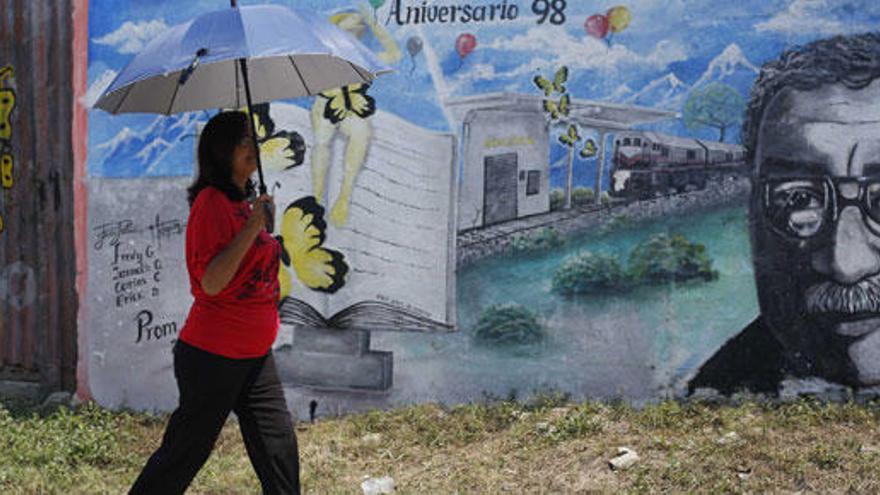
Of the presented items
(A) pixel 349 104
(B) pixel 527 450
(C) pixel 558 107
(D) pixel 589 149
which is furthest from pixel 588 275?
(A) pixel 349 104

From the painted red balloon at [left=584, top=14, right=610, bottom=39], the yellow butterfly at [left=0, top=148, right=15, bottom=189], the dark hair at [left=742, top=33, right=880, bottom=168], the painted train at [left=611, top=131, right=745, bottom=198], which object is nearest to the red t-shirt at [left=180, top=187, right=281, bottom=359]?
the painted train at [left=611, top=131, right=745, bottom=198]

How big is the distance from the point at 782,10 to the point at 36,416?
4840 mm

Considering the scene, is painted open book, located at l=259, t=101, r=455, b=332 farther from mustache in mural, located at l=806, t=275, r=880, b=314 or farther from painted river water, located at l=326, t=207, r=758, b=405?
mustache in mural, located at l=806, t=275, r=880, b=314

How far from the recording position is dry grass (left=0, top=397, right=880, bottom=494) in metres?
4.42

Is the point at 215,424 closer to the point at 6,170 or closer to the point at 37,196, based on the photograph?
the point at 37,196

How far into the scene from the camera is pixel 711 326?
17.5 feet

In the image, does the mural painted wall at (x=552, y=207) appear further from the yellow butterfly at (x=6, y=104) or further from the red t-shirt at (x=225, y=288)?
the red t-shirt at (x=225, y=288)

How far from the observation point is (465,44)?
568 cm

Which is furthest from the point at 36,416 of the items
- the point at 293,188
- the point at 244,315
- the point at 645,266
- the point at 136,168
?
the point at 645,266

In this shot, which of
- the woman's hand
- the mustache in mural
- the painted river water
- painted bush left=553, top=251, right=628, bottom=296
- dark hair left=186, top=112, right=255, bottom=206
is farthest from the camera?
painted bush left=553, top=251, right=628, bottom=296

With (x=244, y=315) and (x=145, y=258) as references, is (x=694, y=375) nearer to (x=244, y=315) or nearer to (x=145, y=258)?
(x=244, y=315)

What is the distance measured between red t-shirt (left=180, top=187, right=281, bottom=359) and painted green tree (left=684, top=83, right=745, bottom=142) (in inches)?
113

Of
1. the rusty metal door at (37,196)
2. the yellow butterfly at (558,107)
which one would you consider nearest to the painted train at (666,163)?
the yellow butterfly at (558,107)

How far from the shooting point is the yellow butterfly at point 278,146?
589 cm
